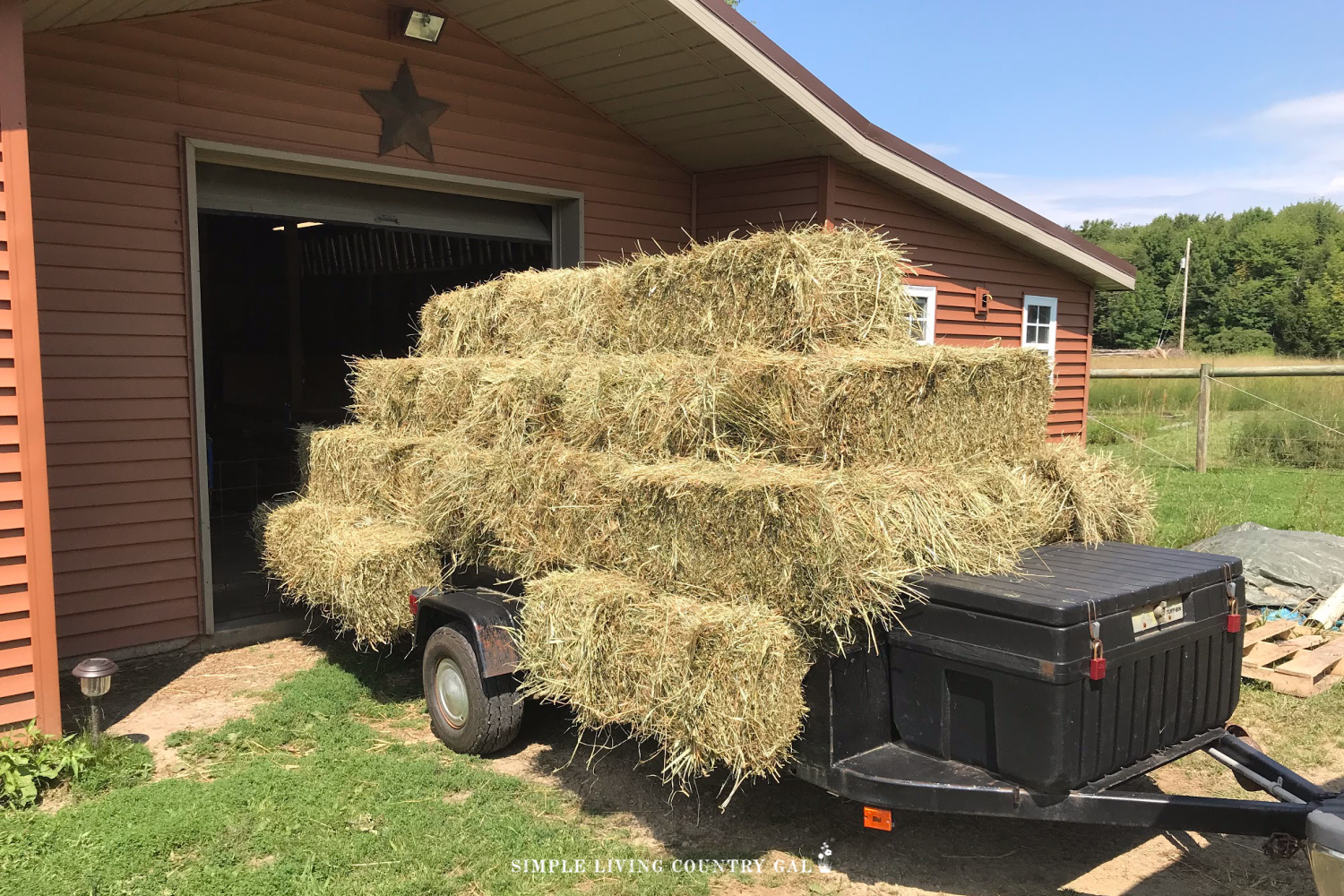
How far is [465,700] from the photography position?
4766 millimetres

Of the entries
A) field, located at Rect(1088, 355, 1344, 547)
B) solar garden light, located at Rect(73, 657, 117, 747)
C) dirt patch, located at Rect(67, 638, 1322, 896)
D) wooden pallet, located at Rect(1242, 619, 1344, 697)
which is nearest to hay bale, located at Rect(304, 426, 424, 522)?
dirt patch, located at Rect(67, 638, 1322, 896)

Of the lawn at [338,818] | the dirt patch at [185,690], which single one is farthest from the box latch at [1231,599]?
the dirt patch at [185,690]

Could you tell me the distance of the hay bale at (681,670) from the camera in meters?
3.25

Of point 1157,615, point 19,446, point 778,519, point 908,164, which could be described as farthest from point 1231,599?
point 908,164

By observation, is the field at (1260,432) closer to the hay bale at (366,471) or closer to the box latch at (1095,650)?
the hay bale at (366,471)

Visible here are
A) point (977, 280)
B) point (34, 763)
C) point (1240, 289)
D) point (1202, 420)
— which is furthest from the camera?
point (1240, 289)

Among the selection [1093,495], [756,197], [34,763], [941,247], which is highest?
[756,197]

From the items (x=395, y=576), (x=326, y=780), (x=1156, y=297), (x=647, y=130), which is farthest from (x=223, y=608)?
(x=1156, y=297)

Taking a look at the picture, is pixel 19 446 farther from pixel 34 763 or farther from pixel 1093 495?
pixel 1093 495

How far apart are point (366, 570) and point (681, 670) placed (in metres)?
2.36

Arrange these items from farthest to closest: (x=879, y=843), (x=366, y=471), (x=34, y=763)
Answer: (x=366, y=471)
(x=34, y=763)
(x=879, y=843)

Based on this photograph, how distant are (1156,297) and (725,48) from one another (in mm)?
62468

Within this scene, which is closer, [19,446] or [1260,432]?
[19,446]

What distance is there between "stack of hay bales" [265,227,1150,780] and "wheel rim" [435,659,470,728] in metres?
0.49
